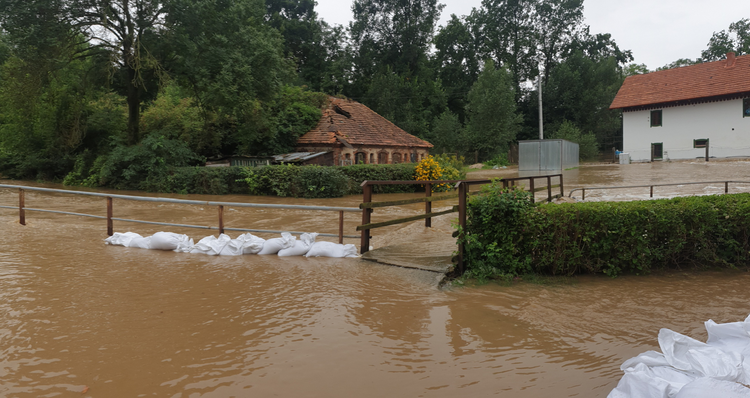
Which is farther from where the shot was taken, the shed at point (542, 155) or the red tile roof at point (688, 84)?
the red tile roof at point (688, 84)

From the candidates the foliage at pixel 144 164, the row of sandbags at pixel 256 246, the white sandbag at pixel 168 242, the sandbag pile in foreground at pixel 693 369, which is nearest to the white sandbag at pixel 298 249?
the row of sandbags at pixel 256 246

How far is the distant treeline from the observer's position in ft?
72.5

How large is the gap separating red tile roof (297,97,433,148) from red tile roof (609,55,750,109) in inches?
669

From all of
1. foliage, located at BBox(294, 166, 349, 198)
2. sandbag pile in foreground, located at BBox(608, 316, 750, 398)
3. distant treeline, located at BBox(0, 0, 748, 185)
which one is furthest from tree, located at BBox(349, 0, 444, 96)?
sandbag pile in foreground, located at BBox(608, 316, 750, 398)

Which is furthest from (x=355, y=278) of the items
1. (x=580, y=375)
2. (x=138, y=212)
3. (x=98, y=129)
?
(x=98, y=129)

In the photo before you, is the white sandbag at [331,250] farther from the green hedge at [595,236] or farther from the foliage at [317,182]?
the foliage at [317,182]

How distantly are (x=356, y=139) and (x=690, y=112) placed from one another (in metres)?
24.4

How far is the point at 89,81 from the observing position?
83.9 ft

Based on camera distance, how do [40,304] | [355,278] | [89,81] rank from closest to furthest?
[40,304], [355,278], [89,81]

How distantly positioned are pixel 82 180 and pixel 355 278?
2627 centimetres

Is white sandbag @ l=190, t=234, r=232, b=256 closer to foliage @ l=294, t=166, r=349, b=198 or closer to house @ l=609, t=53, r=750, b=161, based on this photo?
foliage @ l=294, t=166, r=349, b=198

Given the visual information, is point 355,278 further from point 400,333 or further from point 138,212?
point 138,212

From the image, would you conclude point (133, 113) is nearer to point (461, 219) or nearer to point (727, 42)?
point (461, 219)

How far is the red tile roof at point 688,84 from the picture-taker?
33.5 metres
